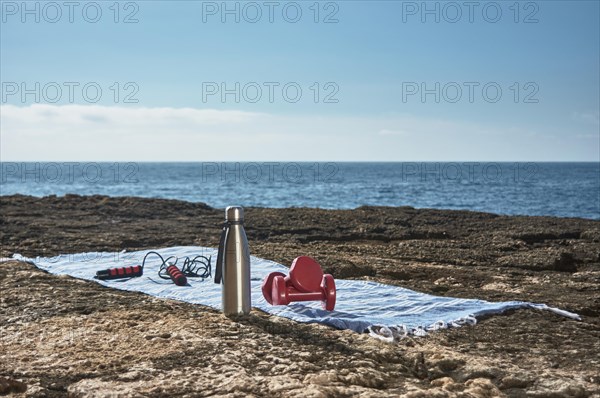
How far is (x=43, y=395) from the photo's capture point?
270 cm

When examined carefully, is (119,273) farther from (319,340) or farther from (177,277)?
(319,340)

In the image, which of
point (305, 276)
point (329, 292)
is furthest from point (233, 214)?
point (329, 292)

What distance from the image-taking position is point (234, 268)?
3812 mm

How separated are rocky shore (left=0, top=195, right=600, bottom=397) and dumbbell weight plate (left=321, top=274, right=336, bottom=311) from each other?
0.32 m

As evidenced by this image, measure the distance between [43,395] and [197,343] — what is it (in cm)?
82

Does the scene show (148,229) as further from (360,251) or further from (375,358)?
(375,358)

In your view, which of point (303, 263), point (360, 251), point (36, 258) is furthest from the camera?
point (360, 251)

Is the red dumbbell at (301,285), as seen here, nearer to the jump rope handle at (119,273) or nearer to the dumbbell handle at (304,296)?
the dumbbell handle at (304,296)

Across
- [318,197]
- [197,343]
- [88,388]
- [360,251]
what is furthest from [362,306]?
[318,197]

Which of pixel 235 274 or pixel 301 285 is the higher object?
pixel 235 274

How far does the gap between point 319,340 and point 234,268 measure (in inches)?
31.1

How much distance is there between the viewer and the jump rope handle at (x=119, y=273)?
525 centimetres

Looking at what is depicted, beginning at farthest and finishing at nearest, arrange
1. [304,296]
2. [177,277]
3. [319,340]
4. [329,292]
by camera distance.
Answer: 1. [177,277]
2. [304,296]
3. [329,292]
4. [319,340]

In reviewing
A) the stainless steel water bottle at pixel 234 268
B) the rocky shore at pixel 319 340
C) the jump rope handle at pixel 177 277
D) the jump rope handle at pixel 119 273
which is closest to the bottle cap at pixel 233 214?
the stainless steel water bottle at pixel 234 268
